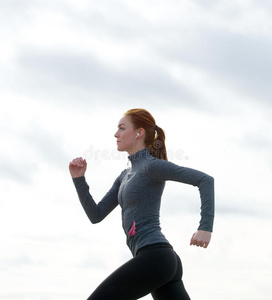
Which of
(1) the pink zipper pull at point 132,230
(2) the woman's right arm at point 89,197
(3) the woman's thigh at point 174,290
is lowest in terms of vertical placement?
(3) the woman's thigh at point 174,290

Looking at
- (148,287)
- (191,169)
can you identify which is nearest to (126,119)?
(191,169)

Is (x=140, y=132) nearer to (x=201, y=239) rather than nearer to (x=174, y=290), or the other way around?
(x=201, y=239)

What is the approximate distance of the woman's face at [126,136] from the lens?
4324mm

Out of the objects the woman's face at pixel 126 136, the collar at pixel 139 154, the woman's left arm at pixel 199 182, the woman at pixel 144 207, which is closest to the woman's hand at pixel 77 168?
the woman at pixel 144 207

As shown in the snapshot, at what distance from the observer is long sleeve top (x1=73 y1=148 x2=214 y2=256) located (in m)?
3.74

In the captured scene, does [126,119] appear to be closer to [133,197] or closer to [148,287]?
[133,197]

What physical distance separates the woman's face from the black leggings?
1050 millimetres

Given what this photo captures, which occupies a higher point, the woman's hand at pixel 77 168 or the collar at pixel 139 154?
the woman's hand at pixel 77 168

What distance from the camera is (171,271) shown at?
362 centimetres

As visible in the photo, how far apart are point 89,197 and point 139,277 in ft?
3.83

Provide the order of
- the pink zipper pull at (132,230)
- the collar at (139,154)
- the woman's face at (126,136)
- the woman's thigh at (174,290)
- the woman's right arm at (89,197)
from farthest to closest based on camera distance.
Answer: the woman's right arm at (89,197)
the woman's face at (126,136)
the collar at (139,154)
the pink zipper pull at (132,230)
the woman's thigh at (174,290)

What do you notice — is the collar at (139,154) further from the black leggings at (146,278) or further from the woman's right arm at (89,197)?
the black leggings at (146,278)

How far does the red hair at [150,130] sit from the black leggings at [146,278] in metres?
1.01

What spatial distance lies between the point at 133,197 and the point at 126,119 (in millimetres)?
831
